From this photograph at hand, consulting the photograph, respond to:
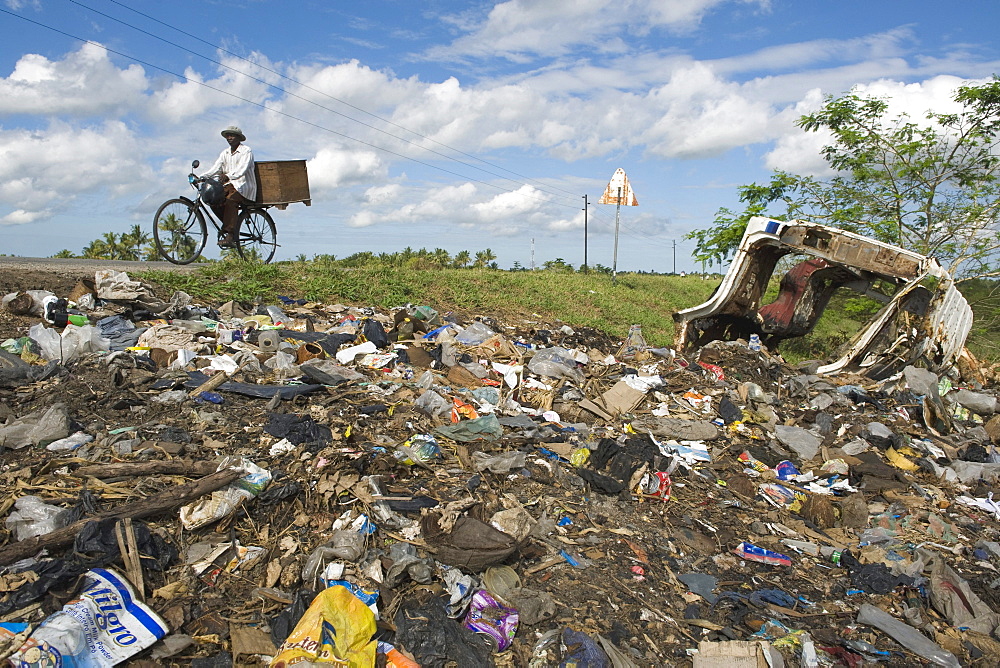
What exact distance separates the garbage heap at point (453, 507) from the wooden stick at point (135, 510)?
0.01m

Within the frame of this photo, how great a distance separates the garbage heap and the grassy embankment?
136 cm

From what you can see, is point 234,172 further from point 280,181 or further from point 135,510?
point 135,510

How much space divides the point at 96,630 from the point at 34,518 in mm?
804

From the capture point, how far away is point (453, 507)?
10.2ft

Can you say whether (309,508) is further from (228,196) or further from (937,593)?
(228,196)

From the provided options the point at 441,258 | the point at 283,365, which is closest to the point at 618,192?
the point at 441,258

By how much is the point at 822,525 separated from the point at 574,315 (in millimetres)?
5865

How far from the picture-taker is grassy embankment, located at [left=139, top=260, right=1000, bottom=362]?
7258 mm

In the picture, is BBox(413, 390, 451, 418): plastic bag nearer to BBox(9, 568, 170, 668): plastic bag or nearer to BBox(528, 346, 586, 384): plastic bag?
BBox(528, 346, 586, 384): plastic bag

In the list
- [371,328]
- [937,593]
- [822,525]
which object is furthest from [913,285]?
[371,328]

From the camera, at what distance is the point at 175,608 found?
234cm

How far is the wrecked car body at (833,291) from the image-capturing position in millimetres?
5754

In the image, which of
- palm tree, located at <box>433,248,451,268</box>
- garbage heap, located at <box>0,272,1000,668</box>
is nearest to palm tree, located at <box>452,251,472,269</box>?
palm tree, located at <box>433,248,451,268</box>

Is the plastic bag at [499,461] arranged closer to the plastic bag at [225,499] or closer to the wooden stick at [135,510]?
the plastic bag at [225,499]
